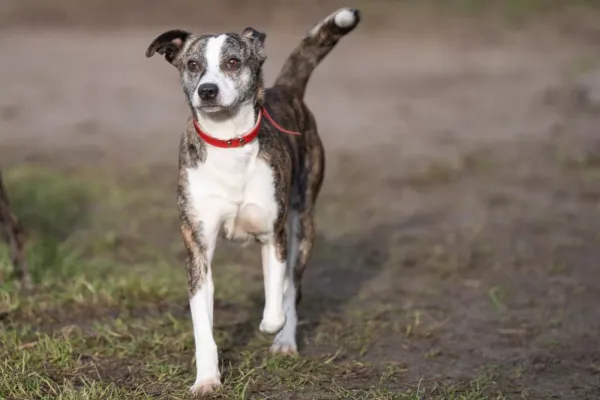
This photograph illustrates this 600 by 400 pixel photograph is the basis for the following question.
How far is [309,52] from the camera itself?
677 cm

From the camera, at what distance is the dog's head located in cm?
520

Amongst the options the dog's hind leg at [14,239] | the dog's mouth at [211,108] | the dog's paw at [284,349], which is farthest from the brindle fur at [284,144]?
the dog's hind leg at [14,239]

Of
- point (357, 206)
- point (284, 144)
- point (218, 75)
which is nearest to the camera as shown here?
point (218, 75)

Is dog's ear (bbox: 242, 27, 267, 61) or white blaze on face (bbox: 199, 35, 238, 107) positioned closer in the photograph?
white blaze on face (bbox: 199, 35, 238, 107)

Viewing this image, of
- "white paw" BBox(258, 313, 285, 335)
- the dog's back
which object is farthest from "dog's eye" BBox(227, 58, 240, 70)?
"white paw" BBox(258, 313, 285, 335)

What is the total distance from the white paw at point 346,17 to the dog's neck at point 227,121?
128 centimetres

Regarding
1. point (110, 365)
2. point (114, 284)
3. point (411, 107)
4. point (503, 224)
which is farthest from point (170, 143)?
point (110, 365)

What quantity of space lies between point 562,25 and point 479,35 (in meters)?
1.29

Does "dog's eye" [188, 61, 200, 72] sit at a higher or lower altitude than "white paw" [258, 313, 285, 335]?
higher

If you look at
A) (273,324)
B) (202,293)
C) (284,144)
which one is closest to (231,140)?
(284,144)

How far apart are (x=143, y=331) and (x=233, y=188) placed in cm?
136

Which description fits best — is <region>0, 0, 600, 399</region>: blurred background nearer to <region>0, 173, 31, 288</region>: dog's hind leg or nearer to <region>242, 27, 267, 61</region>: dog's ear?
<region>0, 173, 31, 288</region>: dog's hind leg

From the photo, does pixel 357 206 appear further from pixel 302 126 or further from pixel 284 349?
pixel 284 349

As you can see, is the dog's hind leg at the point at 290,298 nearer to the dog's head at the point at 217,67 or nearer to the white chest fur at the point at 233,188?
the white chest fur at the point at 233,188
